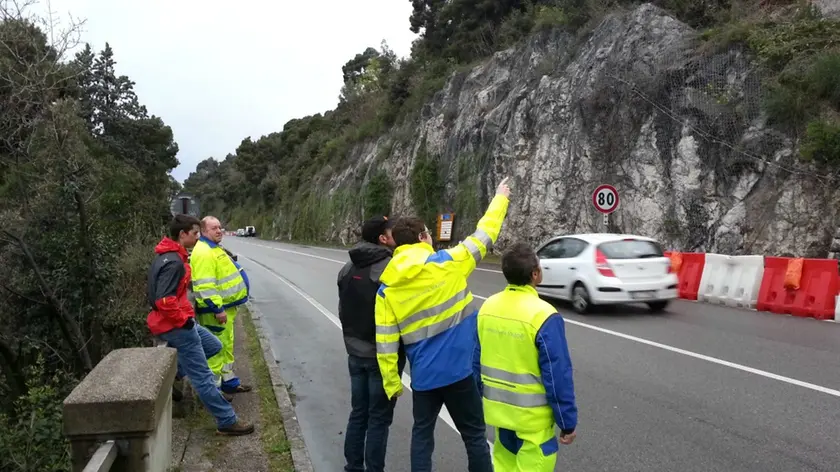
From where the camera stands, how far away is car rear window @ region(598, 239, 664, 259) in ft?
36.6

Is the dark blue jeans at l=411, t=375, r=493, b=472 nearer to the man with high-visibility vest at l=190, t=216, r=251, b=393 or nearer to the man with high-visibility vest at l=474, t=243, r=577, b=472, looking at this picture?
the man with high-visibility vest at l=474, t=243, r=577, b=472

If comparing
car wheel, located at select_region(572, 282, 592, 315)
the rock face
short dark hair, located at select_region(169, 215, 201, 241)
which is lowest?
car wheel, located at select_region(572, 282, 592, 315)

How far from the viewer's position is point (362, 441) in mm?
4445

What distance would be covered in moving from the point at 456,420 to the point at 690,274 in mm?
10599

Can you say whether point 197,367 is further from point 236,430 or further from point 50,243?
point 50,243

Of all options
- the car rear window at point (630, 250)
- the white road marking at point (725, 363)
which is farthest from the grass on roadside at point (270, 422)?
the car rear window at point (630, 250)

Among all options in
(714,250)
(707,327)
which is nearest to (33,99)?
(707,327)

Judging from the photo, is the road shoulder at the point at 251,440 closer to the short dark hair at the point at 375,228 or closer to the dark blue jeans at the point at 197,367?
the dark blue jeans at the point at 197,367

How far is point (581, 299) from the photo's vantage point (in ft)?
37.2

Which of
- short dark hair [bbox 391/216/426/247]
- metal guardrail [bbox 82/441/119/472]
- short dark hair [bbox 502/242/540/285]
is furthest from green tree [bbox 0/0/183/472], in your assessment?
short dark hair [bbox 502/242/540/285]

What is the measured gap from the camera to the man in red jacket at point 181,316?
500 centimetres

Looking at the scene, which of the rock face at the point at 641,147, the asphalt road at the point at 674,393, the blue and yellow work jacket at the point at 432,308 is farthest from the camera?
the rock face at the point at 641,147

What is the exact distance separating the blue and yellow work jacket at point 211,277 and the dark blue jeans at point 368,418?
213cm

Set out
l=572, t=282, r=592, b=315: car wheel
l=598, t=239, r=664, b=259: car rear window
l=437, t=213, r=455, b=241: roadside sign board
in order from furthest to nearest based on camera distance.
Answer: l=437, t=213, r=455, b=241: roadside sign board
l=572, t=282, r=592, b=315: car wheel
l=598, t=239, r=664, b=259: car rear window
